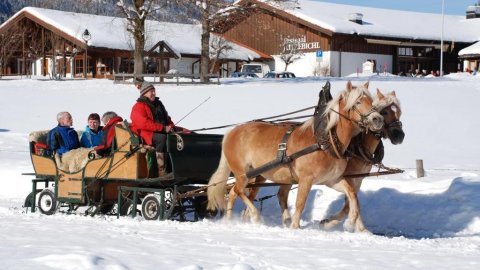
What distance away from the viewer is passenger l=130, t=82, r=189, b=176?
9.92 meters

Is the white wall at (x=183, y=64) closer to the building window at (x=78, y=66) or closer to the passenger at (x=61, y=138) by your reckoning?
the building window at (x=78, y=66)

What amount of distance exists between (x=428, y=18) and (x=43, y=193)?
5179 cm

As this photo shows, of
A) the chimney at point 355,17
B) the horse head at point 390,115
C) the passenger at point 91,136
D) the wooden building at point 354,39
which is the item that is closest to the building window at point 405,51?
the wooden building at point 354,39

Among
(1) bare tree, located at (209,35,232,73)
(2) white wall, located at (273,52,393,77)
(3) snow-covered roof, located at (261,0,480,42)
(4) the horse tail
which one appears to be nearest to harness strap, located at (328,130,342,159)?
(4) the horse tail

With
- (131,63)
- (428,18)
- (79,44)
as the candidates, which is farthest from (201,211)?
(428,18)

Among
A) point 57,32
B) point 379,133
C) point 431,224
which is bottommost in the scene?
point 431,224

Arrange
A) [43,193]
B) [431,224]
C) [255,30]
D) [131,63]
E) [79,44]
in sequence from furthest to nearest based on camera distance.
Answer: [255,30] < [131,63] < [79,44] < [43,193] < [431,224]

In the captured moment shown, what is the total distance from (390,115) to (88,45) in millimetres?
39577

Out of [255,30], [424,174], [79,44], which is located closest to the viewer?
[424,174]

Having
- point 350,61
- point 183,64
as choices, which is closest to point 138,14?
point 183,64

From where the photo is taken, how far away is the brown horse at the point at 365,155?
8.66 metres

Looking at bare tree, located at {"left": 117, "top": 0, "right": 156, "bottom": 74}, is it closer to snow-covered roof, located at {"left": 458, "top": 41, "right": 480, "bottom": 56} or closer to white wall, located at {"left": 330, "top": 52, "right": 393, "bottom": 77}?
white wall, located at {"left": 330, "top": 52, "right": 393, "bottom": 77}

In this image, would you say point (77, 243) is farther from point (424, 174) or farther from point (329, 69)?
point (329, 69)

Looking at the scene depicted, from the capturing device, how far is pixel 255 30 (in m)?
57.1
